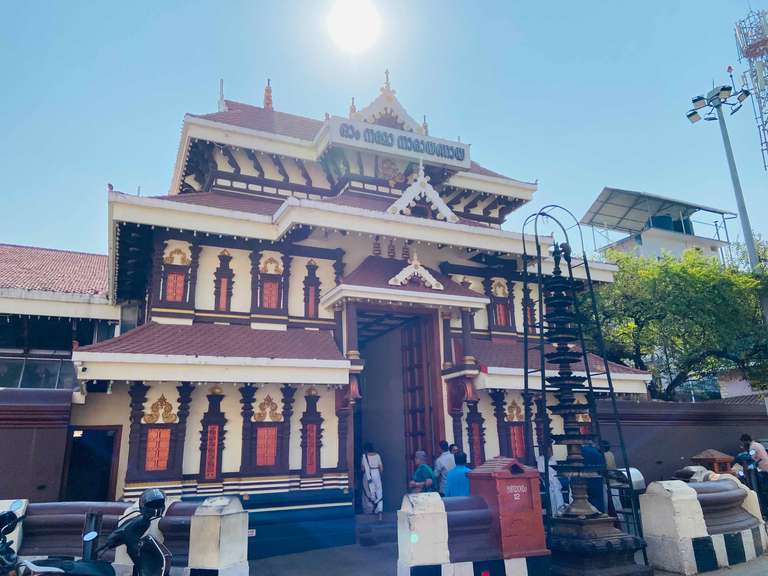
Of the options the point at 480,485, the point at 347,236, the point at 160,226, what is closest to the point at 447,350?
the point at 347,236

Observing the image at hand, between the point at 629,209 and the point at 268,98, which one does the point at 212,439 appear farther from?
the point at 629,209

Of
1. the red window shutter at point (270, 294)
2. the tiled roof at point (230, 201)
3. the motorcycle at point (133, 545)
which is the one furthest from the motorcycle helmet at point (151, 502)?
the tiled roof at point (230, 201)

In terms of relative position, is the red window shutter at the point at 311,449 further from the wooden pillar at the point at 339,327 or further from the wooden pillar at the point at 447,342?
the wooden pillar at the point at 447,342

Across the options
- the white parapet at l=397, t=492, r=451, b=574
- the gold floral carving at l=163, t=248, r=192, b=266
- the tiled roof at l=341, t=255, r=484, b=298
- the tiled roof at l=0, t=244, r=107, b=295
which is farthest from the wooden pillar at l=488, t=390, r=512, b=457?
the tiled roof at l=0, t=244, r=107, b=295

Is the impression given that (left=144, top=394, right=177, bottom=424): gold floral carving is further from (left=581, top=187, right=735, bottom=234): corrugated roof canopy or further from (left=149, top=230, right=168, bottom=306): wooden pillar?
(left=581, top=187, right=735, bottom=234): corrugated roof canopy

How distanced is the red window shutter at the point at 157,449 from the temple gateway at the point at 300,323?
0.03 meters

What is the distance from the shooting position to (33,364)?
52.7 feet

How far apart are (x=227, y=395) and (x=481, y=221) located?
33.9 feet

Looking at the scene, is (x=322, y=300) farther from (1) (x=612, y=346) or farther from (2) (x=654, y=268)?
(2) (x=654, y=268)

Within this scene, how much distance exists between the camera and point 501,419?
14562 mm

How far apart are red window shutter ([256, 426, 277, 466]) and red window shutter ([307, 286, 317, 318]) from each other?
2885mm

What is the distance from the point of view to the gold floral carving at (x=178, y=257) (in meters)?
12.7

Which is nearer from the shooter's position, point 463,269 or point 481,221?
point 463,269

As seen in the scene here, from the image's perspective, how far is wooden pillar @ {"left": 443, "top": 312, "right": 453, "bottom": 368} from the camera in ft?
45.5
